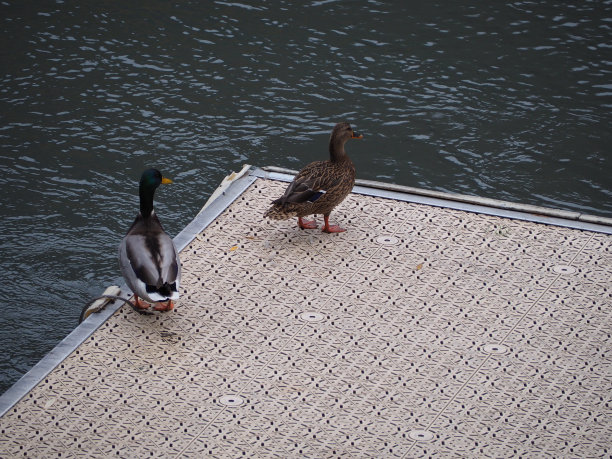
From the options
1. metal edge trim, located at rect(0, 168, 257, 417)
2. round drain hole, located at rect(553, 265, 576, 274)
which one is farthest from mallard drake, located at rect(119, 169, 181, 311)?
round drain hole, located at rect(553, 265, 576, 274)

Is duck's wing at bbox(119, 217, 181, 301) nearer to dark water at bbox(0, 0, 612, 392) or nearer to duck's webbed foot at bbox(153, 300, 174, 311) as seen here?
duck's webbed foot at bbox(153, 300, 174, 311)

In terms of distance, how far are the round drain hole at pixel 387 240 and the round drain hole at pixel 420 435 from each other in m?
2.31

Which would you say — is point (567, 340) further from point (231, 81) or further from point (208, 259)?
point (231, 81)

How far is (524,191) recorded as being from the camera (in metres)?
10.5

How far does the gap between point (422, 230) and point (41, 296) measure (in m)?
3.65

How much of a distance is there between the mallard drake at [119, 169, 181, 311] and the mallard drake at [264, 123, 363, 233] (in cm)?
111

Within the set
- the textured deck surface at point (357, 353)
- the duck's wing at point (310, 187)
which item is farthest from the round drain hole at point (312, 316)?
the duck's wing at point (310, 187)

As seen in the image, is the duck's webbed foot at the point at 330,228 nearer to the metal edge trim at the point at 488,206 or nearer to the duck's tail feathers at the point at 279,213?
the duck's tail feathers at the point at 279,213

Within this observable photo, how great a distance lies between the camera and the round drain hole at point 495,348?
6.84m

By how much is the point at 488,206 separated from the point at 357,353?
8.17 ft

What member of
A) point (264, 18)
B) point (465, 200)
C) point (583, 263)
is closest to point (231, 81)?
point (264, 18)

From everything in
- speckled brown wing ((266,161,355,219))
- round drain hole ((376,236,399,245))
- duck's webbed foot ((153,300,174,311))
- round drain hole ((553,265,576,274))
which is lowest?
duck's webbed foot ((153,300,174,311))

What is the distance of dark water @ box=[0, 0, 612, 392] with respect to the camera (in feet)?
33.6

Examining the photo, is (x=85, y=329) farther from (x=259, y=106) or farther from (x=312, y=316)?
(x=259, y=106)
